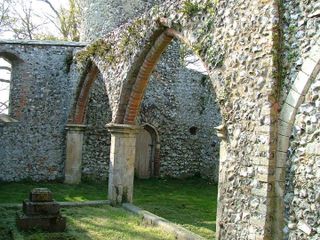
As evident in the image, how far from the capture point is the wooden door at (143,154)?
580 inches

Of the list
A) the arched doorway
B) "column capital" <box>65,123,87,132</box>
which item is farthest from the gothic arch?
the arched doorway

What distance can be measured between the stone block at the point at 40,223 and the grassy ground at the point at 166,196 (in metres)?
1.30

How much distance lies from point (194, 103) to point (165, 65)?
179 centimetres

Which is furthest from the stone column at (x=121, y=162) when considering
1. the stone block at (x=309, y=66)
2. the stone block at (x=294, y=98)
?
the stone block at (x=309, y=66)

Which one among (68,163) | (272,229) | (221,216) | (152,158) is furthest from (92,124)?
(272,229)

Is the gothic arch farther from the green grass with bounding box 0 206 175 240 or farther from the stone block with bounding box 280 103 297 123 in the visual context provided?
the green grass with bounding box 0 206 175 240

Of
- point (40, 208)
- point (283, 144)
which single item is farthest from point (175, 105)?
point (283, 144)

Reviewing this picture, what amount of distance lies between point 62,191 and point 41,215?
4.40 metres

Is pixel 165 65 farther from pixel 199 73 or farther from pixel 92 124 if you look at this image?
pixel 92 124

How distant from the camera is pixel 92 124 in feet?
43.8

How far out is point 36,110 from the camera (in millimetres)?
13070

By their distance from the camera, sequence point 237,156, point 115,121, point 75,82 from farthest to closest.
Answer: point 75,82 → point 115,121 → point 237,156

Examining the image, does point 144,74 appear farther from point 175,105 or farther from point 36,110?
point 175,105

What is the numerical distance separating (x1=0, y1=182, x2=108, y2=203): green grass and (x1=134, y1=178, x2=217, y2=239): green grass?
3.56 ft
